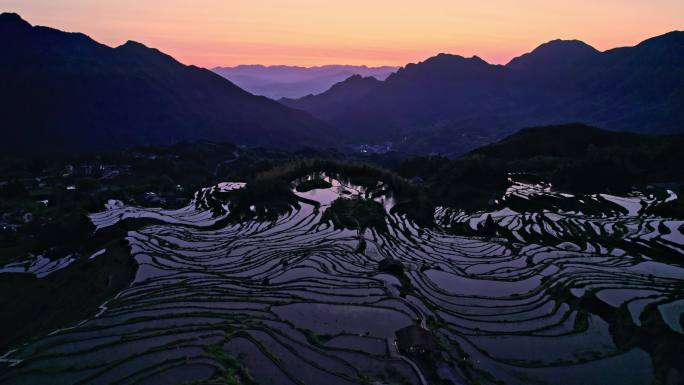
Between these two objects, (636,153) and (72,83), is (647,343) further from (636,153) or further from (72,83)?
(72,83)

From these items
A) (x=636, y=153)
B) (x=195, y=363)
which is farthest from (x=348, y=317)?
(x=636, y=153)

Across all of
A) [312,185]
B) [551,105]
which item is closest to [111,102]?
[312,185]

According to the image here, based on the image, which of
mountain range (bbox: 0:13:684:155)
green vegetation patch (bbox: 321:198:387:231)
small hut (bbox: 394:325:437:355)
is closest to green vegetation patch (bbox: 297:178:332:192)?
green vegetation patch (bbox: 321:198:387:231)

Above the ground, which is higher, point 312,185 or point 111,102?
point 111,102

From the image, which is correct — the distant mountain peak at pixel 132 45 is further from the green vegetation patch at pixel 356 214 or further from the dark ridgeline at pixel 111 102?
the green vegetation patch at pixel 356 214

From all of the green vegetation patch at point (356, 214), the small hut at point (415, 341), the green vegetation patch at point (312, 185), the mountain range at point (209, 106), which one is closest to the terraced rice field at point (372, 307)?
the small hut at point (415, 341)

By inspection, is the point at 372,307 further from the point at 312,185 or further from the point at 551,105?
the point at 551,105

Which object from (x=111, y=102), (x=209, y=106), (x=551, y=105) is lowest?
(x=209, y=106)
